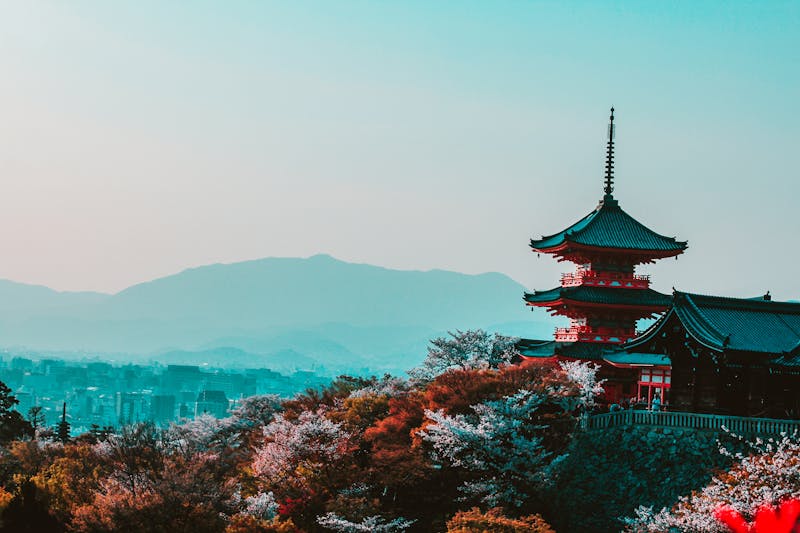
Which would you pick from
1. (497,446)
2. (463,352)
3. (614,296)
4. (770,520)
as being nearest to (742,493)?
(770,520)

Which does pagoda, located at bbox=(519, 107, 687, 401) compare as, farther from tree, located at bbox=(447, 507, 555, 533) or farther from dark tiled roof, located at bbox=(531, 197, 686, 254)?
tree, located at bbox=(447, 507, 555, 533)

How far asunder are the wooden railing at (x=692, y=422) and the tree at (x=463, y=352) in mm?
19077

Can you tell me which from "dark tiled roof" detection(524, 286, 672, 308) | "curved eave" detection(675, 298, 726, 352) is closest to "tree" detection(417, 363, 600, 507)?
"curved eave" detection(675, 298, 726, 352)

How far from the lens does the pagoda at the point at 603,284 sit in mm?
55688

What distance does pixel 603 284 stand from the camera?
56.8 meters

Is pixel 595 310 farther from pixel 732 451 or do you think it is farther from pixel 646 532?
pixel 646 532

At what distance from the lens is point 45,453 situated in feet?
195

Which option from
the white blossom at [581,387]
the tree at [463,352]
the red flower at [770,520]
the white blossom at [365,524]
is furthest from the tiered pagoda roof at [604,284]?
the red flower at [770,520]

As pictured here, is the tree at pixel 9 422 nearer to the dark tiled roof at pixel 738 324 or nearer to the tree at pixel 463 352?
the tree at pixel 463 352

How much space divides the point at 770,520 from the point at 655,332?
1236cm

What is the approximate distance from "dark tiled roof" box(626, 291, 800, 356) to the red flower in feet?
28.4

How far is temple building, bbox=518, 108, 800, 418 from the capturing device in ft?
128

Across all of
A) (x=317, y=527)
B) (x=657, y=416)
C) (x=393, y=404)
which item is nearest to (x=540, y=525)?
(x=657, y=416)

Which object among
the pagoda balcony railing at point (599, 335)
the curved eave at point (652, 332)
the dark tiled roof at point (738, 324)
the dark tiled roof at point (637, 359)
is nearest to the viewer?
the dark tiled roof at point (738, 324)
